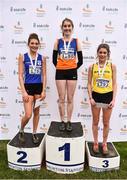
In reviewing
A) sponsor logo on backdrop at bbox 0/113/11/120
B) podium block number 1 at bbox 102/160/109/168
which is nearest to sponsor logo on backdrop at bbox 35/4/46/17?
A: sponsor logo on backdrop at bbox 0/113/11/120

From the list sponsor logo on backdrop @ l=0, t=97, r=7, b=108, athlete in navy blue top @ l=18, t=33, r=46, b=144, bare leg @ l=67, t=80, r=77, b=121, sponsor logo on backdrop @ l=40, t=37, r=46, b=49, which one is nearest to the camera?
athlete in navy blue top @ l=18, t=33, r=46, b=144

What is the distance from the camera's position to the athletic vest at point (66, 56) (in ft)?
16.7

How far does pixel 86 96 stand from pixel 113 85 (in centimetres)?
98

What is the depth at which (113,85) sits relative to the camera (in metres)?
4.91

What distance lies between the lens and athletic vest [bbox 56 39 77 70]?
5078 millimetres

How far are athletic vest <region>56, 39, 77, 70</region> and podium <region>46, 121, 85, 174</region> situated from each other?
1.01m

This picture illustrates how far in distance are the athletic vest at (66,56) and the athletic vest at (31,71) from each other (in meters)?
0.30


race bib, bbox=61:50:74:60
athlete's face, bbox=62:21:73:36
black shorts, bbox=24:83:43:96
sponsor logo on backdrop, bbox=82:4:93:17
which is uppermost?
sponsor logo on backdrop, bbox=82:4:93:17

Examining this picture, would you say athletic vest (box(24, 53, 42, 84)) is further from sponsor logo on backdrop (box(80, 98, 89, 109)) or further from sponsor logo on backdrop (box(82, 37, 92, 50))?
sponsor logo on backdrop (box(80, 98, 89, 109))

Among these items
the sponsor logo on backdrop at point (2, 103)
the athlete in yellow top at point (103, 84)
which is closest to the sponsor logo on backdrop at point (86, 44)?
the athlete in yellow top at point (103, 84)

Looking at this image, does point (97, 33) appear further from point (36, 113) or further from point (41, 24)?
point (36, 113)

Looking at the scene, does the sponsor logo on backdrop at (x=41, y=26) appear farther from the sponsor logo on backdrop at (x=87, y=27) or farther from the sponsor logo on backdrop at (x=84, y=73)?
the sponsor logo on backdrop at (x=84, y=73)

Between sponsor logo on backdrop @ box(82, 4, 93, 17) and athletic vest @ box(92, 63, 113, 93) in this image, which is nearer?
athletic vest @ box(92, 63, 113, 93)

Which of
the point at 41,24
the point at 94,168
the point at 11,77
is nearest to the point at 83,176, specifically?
the point at 94,168
